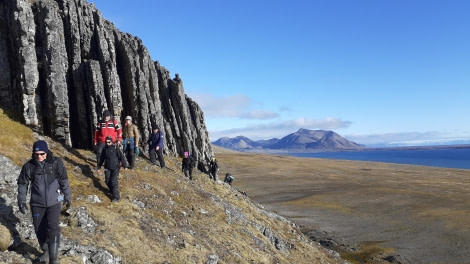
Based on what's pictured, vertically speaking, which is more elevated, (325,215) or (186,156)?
(186,156)

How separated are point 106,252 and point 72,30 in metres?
26.5

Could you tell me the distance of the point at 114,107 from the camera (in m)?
33.1

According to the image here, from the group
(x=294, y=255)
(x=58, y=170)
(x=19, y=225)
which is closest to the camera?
(x=58, y=170)

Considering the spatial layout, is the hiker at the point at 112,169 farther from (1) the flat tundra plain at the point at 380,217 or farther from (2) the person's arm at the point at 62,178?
(1) the flat tundra plain at the point at 380,217

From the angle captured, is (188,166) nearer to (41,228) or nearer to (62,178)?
(62,178)

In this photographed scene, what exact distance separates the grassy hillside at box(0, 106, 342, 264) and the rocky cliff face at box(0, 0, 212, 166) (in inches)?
102

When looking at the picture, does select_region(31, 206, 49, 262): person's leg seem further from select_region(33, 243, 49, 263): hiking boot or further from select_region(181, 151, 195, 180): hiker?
select_region(181, 151, 195, 180): hiker

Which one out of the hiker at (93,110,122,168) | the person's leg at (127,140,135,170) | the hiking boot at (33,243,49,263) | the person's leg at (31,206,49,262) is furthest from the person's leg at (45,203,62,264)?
the person's leg at (127,140,135,170)

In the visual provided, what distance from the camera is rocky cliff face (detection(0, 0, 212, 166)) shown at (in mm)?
29719

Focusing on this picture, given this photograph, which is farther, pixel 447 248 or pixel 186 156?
pixel 447 248

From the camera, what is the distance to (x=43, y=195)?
42.6 ft

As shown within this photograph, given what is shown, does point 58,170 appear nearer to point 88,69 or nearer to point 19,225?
point 19,225

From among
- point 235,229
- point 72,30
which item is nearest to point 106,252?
point 235,229

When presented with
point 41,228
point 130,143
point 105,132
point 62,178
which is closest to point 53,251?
point 41,228
